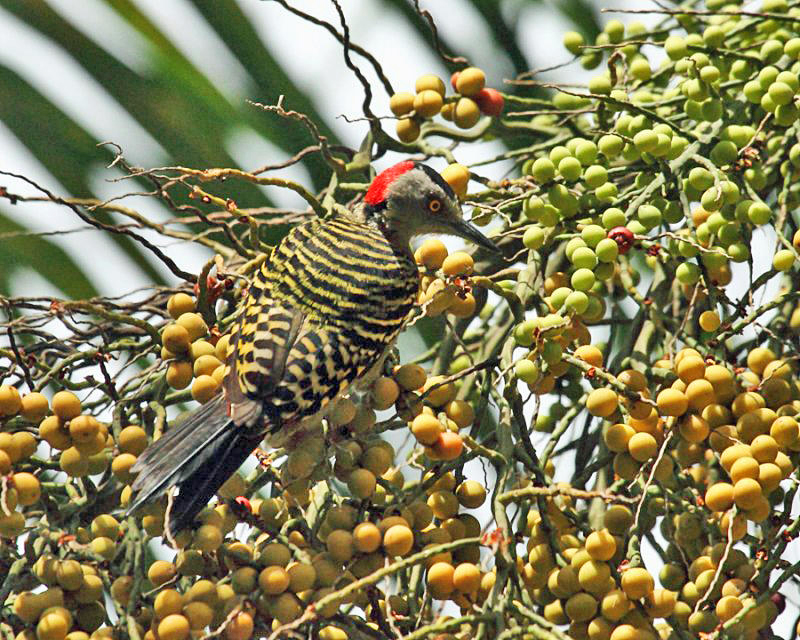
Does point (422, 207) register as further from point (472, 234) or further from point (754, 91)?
point (754, 91)

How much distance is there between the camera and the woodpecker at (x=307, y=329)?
1.54m

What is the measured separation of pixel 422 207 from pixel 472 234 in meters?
0.22

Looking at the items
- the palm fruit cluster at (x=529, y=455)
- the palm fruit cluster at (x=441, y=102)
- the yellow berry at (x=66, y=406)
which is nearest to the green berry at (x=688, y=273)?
the palm fruit cluster at (x=529, y=455)

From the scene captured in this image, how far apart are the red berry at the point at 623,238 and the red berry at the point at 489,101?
0.41 metres

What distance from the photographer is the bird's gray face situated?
6.64ft

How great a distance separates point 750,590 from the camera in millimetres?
1468

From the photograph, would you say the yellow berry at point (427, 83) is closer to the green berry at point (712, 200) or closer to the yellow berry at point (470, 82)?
the yellow berry at point (470, 82)

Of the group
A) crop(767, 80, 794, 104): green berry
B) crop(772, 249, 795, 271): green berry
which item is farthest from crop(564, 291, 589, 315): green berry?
crop(767, 80, 794, 104): green berry

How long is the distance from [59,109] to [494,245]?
82 cm

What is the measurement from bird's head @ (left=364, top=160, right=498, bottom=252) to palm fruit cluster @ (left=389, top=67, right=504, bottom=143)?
0.11 meters

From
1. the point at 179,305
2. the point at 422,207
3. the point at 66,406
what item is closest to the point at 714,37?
the point at 422,207

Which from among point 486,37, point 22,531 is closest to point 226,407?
point 22,531

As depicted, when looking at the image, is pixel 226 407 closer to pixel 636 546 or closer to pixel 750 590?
pixel 636 546

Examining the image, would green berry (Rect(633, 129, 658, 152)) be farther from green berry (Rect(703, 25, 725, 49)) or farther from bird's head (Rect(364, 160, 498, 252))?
bird's head (Rect(364, 160, 498, 252))
